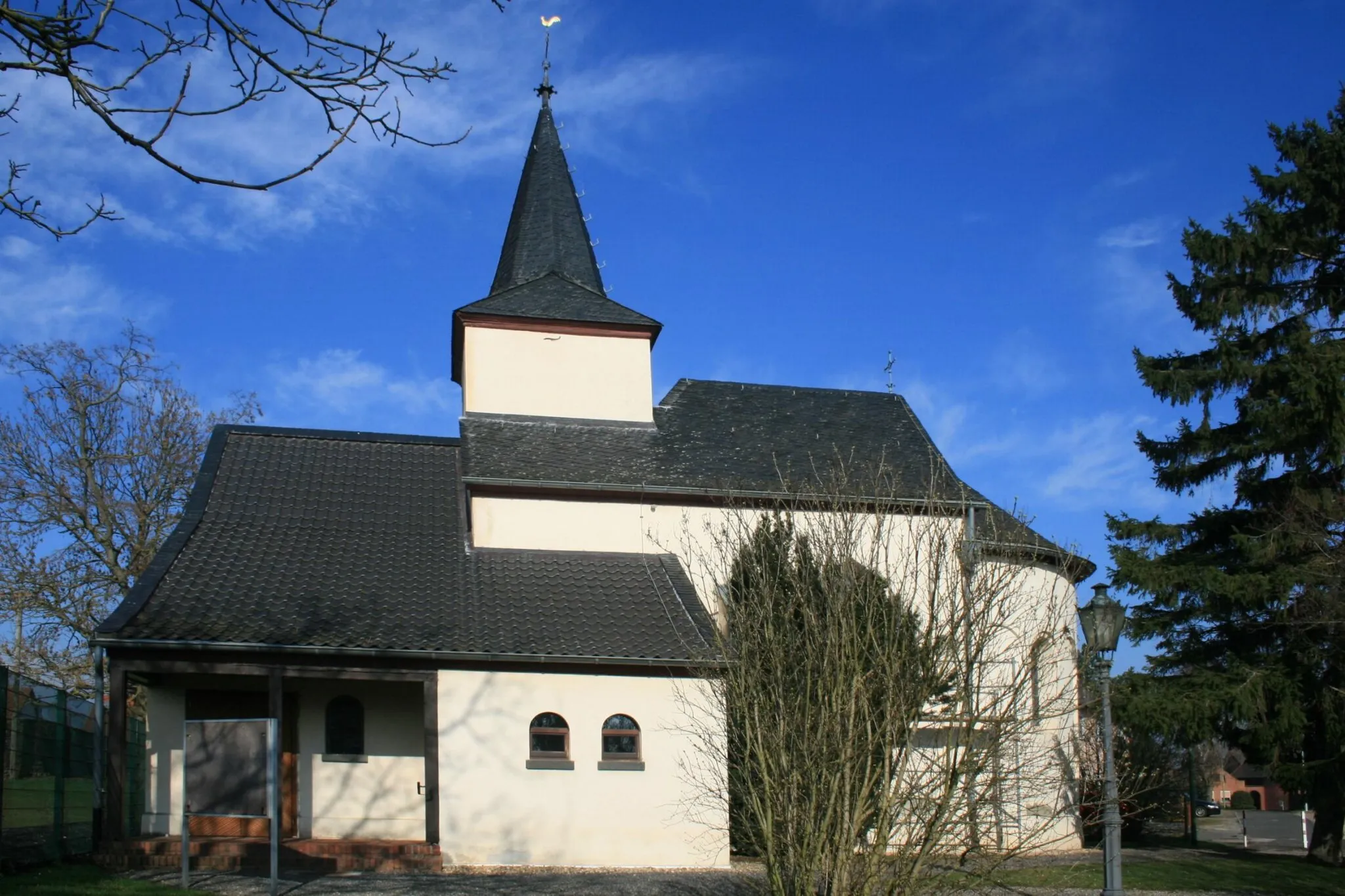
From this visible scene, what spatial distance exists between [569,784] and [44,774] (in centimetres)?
731

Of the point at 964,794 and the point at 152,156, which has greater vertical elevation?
the point at 152,156

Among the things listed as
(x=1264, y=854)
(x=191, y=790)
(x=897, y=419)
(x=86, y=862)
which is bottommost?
(x=1264, y=854)

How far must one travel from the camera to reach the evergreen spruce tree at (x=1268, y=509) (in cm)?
2161

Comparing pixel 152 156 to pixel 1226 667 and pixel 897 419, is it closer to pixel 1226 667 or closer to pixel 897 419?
pixel 1226 667

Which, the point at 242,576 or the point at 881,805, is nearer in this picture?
the point at 881,805

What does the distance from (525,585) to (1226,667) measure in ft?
41.7

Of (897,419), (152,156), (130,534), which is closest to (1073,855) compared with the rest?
(897,419)

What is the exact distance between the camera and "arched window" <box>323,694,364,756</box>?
68.9 feet

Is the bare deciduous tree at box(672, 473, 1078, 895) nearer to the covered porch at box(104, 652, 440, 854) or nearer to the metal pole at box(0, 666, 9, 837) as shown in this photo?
the metal pole at box(0, 666, 9, 837)

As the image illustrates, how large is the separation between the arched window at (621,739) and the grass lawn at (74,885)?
721cm

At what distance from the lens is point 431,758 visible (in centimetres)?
1912

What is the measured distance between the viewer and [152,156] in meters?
5.55

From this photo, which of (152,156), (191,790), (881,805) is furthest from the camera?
(191,790)

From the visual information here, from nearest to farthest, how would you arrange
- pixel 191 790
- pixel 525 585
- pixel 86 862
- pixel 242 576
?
pixel 191 790 → pixel 86 862 → pixel 242 576 → pixel 525 585
